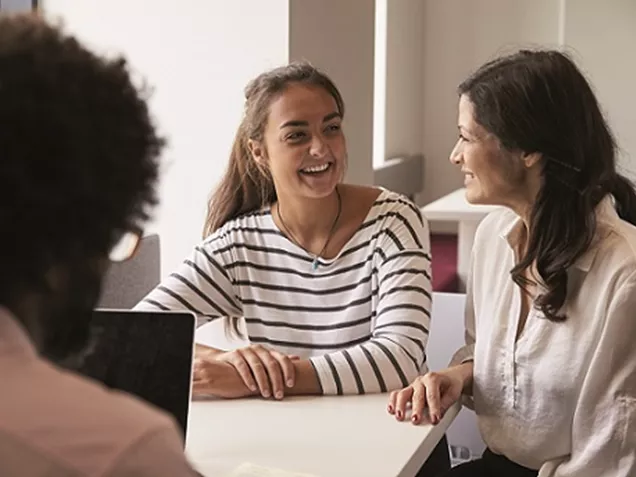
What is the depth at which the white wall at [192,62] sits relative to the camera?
2.52 m

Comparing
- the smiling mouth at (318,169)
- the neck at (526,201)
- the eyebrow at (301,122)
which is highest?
the eyebrow at (301,122)

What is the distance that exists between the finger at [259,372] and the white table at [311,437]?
17 millimetres

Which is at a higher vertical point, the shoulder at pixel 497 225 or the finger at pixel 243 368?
the shoulder at pixel 497 225

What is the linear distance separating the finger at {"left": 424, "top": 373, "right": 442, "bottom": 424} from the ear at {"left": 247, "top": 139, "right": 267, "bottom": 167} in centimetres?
58

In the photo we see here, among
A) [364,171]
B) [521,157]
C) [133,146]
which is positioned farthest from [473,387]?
[364,171]

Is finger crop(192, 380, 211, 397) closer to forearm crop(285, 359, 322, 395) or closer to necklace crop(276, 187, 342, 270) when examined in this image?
forearm crop(285, 359, 322, 395)

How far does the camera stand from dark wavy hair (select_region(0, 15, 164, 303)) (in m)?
0.57

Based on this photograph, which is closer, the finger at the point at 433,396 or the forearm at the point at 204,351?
the finger at the point at 433,396

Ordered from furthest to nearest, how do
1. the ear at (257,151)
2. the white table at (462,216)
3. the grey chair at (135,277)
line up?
the white table at (462,216) → the grey chair at (135,277) → the ear at (257,151)

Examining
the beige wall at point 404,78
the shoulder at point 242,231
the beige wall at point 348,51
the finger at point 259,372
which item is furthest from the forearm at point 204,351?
the beige wall at point 404,78

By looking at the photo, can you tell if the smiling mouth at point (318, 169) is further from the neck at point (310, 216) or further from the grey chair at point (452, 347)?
the grey chair at point (452, 347)

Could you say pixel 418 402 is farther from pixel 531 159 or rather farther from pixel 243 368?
pixel 531 159

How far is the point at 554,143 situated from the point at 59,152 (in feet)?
3.73

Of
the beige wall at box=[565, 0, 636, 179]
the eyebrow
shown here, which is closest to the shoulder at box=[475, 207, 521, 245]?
the eyebrow
